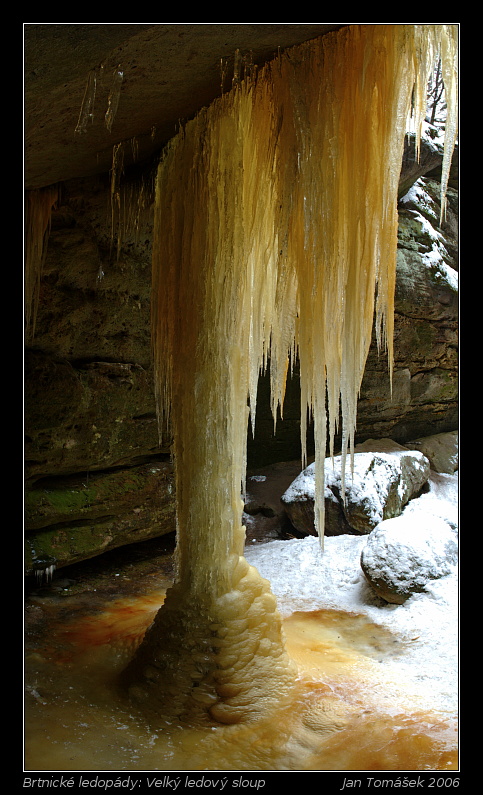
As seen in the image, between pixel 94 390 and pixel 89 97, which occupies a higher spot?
pixel 89 97

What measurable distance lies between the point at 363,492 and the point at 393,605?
1.74 meters

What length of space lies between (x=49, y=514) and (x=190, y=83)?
3827mm

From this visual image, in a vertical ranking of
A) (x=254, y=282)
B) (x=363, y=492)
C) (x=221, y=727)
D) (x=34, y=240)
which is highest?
(x=34, y=240)

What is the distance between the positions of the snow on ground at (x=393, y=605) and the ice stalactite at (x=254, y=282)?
95cm

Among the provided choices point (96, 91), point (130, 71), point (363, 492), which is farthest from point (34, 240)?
point (363, 492)

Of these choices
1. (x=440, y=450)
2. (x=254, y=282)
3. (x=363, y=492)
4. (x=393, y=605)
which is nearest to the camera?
(x=254, y=282)

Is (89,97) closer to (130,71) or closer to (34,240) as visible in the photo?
(130,71)

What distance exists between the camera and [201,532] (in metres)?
3.64

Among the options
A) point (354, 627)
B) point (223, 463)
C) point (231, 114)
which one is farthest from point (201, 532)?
point (231, 114)

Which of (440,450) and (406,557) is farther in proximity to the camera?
(440,450)

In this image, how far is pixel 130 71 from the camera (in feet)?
8.99

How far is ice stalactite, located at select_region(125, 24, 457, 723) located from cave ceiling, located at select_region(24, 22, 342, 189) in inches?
6.1

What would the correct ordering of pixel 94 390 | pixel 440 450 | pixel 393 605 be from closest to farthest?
pixel 393 605 < pixel 94 390 < pixel 440 450

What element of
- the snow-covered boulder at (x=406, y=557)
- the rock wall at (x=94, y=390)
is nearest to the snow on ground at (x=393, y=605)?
the snow-covered boulder at (x=406, y=557)
